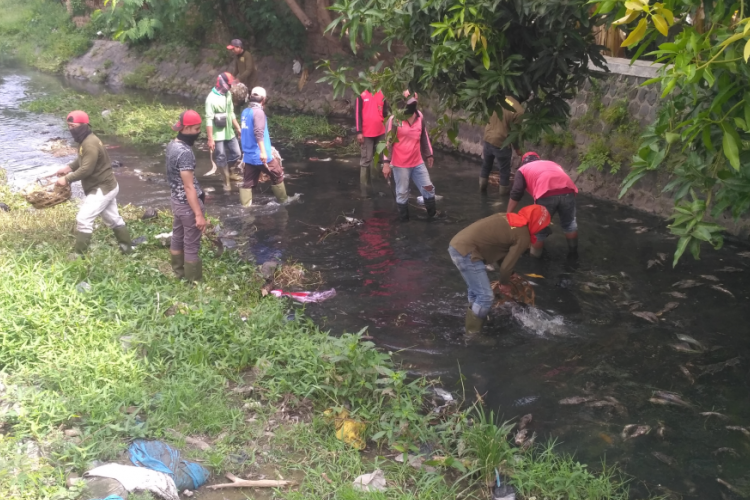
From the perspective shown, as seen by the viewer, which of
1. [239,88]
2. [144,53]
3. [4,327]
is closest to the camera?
[4,327]

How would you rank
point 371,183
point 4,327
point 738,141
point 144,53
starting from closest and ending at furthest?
1. point 738,141
2. point 4,327
3. point 371,183
4. point 144,53

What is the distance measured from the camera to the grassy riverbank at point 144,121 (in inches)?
659

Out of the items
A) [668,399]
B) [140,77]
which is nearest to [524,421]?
[668,399]

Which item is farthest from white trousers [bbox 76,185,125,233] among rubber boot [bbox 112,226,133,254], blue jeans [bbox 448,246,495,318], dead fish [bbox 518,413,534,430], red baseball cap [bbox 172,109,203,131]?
dead fish [bbox 518,413,534,430]

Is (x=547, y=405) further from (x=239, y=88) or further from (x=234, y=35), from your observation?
(x=234, y=35)

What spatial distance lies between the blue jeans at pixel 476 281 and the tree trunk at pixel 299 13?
14.4 meters

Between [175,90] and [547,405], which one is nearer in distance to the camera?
Result: [547,405]

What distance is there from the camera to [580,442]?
18.3 feet

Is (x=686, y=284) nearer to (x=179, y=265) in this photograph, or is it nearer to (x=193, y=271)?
(x=193, y=271)

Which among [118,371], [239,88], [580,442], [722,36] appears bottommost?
[580,442]

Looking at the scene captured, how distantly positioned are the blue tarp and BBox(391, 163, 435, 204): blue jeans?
610 cm

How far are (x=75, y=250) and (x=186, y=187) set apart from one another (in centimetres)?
196

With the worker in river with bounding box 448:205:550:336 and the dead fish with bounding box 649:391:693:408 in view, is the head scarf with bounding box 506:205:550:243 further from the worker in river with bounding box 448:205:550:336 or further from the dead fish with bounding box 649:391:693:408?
the dead fish with bounding box 649:391:693:408

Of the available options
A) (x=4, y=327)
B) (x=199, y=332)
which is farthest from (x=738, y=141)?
(x=4, y=327)
